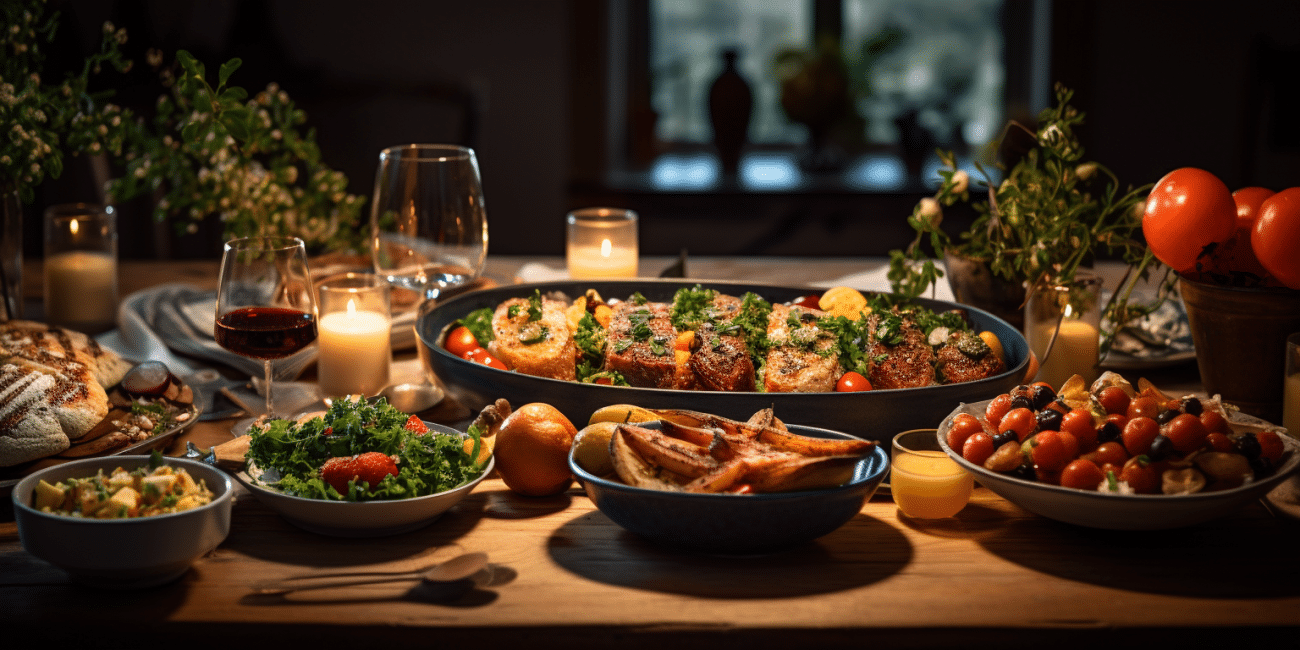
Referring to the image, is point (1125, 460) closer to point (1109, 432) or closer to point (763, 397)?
point (1109, 432)

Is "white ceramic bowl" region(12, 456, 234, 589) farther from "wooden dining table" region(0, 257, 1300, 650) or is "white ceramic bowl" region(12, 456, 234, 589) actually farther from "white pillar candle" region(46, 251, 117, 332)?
"white pillar candle" region(46, 251, 117, 332)

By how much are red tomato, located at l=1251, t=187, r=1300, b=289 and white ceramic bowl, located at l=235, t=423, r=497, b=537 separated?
116 cm

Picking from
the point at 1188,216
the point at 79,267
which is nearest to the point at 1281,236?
the point at 1188,216

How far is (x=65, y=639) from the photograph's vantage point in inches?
44.5

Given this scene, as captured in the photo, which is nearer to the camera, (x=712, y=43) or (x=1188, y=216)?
(x=1188, y=216)

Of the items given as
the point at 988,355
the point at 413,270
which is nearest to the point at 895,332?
the point at 988,355

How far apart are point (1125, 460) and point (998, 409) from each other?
173 mm

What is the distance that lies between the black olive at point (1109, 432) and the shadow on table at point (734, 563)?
0.27 meters

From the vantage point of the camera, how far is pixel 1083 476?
127 centimetres

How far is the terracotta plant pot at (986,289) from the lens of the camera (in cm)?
205

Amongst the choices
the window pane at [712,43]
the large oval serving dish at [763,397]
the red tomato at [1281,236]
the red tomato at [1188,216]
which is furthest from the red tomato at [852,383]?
the window pane at [712,43]

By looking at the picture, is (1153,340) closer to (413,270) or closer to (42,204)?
(413,270)

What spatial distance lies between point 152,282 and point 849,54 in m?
3.66

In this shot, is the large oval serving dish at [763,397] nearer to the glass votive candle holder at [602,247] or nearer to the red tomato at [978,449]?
the red tomato at [978,449]
